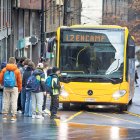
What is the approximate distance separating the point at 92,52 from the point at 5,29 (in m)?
14.1

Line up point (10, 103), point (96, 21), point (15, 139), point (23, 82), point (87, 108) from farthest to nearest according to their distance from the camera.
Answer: point (96, 21) → point (87, 108) → point (23, 82) → point (10, 103) → point (15, 139)

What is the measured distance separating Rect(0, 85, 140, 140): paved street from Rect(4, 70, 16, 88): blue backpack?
961 millimetres

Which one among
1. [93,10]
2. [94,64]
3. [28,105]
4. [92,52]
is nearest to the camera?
[28,105]

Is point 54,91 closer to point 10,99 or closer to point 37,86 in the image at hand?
point 37,86

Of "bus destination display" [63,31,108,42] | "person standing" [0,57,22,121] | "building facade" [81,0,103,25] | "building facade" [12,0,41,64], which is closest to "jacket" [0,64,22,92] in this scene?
"person standing" [0,57,22,121]

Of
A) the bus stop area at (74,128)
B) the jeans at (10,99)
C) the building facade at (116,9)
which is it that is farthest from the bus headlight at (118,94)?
the building facade at (116,9)

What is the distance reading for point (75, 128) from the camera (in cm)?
1443

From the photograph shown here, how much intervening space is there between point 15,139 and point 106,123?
4591 millimetres

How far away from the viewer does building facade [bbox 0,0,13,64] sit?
32688 mm

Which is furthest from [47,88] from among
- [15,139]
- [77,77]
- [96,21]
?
[96,21]

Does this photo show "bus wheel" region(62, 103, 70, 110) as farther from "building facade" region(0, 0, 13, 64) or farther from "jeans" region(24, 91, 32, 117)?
"building facade" region(0, 0, 13, 64)

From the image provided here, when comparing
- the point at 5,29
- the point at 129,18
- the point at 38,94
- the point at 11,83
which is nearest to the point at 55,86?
the point at 38,94

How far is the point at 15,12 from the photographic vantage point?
3931cm

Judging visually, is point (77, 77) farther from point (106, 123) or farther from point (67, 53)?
point (106, 123)
